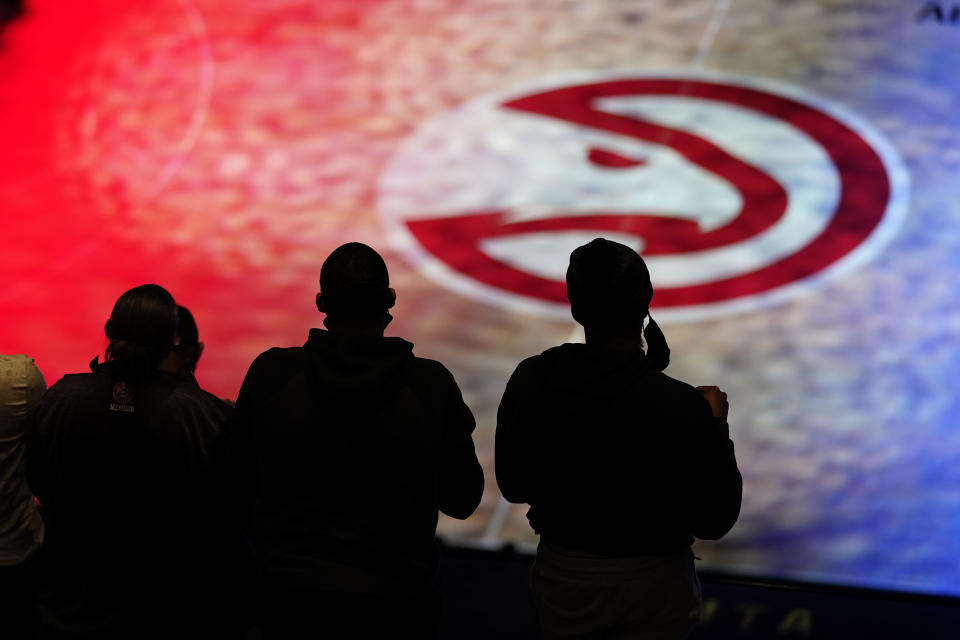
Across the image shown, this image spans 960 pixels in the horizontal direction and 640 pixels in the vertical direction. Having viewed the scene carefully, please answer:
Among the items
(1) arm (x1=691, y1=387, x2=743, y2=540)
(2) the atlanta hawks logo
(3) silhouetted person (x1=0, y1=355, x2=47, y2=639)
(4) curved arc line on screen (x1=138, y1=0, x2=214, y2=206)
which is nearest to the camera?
(1) arm (x1=691, y1=387, x2=743, y2=540)

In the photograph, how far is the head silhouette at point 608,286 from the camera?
1.12 meters

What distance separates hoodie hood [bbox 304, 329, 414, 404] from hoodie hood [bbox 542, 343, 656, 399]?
0.17 m

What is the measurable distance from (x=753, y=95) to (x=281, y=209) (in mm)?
1495

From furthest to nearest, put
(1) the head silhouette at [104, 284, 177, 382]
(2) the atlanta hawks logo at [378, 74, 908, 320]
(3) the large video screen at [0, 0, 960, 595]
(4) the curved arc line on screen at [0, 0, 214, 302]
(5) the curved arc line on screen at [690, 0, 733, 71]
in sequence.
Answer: (5) the curved arc line on screen at [690, 0, 733, 71], (4) the curved arc line on screen at [0, 0, 214, 302], (2) the atlanta hawks logo at [378, 74, 908, 320], (3) the large video screen at [0, 0, 960, 595], (1) the head silhouette at [104, 284, 177, 382]

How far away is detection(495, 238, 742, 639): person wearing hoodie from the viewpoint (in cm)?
109

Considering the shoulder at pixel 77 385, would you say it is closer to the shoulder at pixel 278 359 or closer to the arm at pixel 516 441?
the shoulder at pixel 278 359

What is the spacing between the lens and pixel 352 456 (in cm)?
111

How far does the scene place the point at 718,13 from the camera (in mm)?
3424

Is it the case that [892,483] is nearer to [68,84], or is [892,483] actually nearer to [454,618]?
[454,618]

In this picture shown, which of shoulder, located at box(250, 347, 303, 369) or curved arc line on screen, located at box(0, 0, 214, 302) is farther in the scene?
curved arc line on screen, located at box(0, 0, 214, 302)

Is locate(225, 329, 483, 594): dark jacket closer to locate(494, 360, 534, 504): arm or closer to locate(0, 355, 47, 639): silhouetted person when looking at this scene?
locate(494, 360, 534, 504): arm

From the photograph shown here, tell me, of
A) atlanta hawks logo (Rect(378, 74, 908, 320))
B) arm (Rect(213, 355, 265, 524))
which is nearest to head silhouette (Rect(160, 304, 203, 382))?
arm (Rect(213, 355, 265, 524))

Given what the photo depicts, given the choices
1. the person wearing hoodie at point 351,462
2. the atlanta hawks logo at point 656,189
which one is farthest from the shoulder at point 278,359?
the atlanta hawks logo at point 656,189

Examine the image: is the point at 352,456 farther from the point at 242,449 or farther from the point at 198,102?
the point at 198,102
